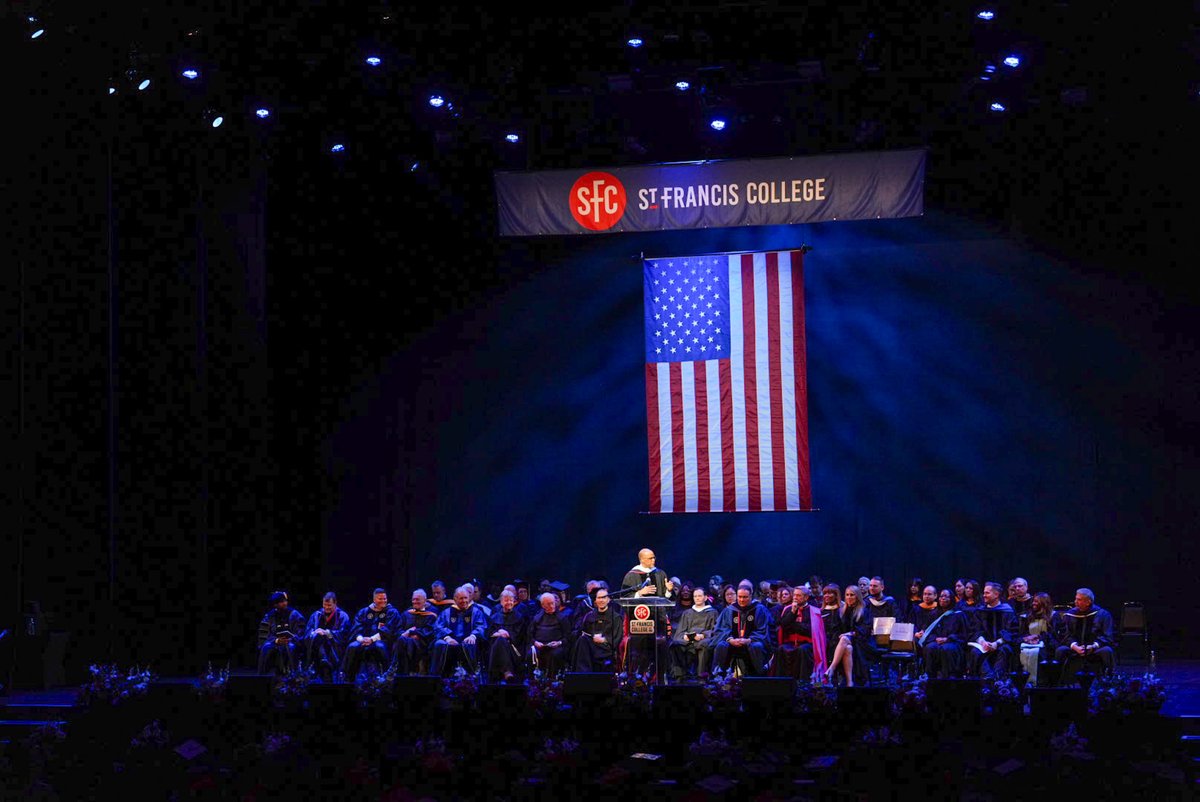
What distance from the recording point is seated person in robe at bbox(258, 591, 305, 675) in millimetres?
14914

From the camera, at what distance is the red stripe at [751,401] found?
1642 centimetres

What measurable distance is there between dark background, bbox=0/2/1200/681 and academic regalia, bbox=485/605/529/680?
8.66ft

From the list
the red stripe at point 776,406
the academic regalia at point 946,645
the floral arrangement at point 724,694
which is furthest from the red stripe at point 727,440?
the floral arrangement at point 724,694

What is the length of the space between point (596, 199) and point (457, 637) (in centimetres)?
552

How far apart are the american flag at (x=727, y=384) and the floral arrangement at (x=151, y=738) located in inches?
316

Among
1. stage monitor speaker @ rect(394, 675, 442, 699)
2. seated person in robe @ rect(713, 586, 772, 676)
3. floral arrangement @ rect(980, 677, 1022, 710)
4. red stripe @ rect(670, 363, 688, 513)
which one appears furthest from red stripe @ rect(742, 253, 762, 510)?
stage monitor speaker @ rect(394, 675, 442, 699)

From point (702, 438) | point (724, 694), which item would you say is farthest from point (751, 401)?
point (724, 694)

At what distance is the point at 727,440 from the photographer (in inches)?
651

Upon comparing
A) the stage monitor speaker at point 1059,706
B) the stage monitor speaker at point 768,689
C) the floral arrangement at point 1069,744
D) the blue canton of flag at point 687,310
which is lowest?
the floral arrangement at point 1069,744

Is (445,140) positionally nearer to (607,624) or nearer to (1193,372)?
(607,624)

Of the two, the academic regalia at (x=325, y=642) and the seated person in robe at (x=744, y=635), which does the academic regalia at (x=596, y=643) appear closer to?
the seated person in robe at (x=744, y=635)

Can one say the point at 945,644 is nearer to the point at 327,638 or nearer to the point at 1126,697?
the point at 1126,697

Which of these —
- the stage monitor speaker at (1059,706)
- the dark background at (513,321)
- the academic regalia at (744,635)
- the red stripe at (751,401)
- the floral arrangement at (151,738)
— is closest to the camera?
the floral arrangement at (151,738)

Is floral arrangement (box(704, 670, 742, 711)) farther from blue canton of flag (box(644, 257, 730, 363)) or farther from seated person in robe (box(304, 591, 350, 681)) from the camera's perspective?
blue canton of flag (box(644, 257, 730, 363))
